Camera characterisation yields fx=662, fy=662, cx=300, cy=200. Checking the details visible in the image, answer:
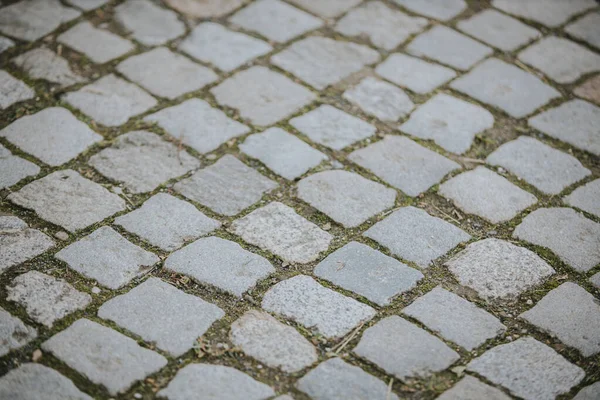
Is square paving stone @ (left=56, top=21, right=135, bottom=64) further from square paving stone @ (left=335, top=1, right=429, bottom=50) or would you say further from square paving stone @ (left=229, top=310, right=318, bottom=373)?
square paving stone @ (left=229, top=310, right=318, bottom=373)

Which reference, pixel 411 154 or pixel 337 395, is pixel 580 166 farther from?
pixel 337 395

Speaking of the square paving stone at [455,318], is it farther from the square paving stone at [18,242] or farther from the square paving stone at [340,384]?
the square paving stone at [18,242]

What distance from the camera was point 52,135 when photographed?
284 cm

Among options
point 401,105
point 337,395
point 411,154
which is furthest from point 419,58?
point 337,395

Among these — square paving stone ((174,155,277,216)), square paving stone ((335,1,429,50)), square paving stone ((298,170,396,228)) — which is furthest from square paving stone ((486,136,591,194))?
square paving stone ((174,155,277,216))

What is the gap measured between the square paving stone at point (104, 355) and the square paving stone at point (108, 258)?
8.4 inches

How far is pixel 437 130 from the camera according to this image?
3.01m

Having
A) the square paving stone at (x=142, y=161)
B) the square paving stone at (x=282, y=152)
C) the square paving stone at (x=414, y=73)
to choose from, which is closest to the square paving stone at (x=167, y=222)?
the square paving stone at (x=142, y=161)

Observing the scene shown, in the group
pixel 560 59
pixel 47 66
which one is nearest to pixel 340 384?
pixel 47 66

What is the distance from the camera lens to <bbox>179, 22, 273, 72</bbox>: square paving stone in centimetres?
332

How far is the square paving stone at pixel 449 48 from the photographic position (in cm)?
339

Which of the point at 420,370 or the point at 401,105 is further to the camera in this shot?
the point at 401,105

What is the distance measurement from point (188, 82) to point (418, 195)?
1248 mm

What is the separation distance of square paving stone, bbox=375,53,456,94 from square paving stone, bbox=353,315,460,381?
4.66 ft
